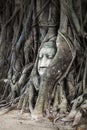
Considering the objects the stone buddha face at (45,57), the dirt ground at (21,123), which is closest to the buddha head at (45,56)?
the stone buddha face at (45,57)

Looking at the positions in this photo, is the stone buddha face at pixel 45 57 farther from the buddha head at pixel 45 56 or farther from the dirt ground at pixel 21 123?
the dirt ground at pixel 21 123

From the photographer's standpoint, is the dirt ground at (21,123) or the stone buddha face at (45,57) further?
the stone buddha face at (45,57)

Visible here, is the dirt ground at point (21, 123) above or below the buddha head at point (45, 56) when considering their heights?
below

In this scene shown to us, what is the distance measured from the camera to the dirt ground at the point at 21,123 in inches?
144

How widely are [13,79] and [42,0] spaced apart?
57.8 inches

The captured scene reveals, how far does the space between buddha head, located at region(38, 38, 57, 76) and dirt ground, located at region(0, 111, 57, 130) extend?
2.56 ft

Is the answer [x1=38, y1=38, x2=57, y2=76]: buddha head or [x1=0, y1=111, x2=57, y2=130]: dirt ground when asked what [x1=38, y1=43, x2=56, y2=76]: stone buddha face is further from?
[x1=0, y1=111, x2=57, y2=130]: dirt ground

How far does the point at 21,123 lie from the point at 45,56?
122 centimetres

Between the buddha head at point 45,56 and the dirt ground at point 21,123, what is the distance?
2.56 feet

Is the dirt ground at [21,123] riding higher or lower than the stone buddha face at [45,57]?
lower

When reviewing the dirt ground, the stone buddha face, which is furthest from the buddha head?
the dirt ground

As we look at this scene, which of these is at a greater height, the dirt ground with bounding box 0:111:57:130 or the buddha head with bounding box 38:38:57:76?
the buddha head with bounding box 38:38:57:76

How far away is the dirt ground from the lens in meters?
3.65

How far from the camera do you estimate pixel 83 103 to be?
387cm
